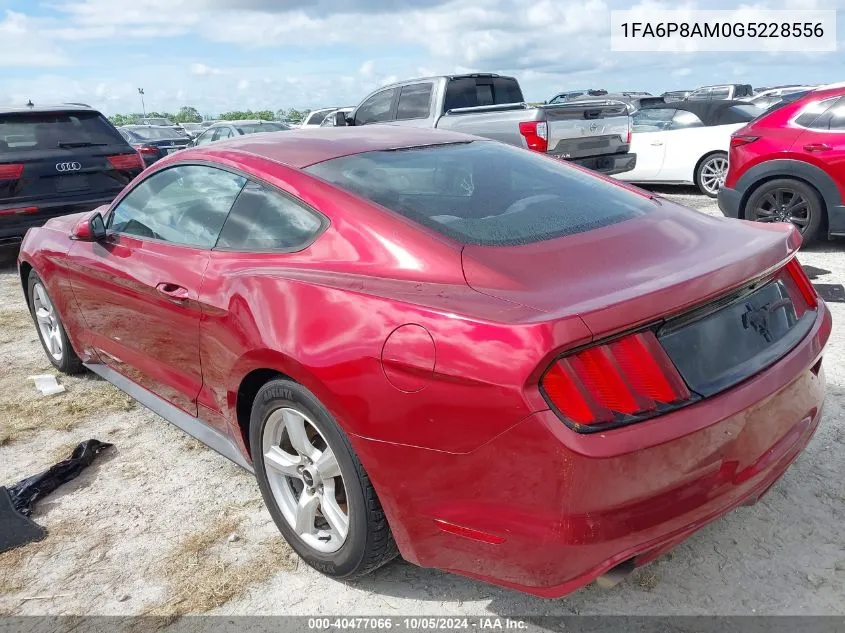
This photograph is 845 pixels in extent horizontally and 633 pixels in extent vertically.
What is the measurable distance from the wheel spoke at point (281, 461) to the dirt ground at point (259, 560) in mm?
355

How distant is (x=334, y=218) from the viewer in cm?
252

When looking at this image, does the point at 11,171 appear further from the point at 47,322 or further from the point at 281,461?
the point at 281,461

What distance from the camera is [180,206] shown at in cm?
330

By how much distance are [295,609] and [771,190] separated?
616cm

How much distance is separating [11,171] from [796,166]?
733 cm

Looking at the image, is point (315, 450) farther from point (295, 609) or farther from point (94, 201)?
point (94, 201)

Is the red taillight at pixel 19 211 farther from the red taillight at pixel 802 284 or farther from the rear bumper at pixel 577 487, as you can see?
the red taillight at pixel 802 284

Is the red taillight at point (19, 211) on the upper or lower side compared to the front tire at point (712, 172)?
upper

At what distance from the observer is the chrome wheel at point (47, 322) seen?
461 centimetres

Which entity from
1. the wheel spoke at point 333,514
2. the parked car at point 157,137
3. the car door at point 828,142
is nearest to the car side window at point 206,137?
the parked car at point 157,137

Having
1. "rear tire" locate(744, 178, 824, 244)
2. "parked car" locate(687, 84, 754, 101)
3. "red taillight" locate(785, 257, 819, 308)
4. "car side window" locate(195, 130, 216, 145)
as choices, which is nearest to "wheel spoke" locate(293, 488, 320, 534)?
"red taillight" locate(785, 257, 819, 308)

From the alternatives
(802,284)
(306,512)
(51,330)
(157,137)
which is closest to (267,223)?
(306,512)

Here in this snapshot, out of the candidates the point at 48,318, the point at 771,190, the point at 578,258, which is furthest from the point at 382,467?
the point at 771,190

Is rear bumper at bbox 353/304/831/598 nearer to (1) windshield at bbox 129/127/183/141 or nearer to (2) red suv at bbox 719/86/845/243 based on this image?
(2) red suv at bbox 719/86/845/243
